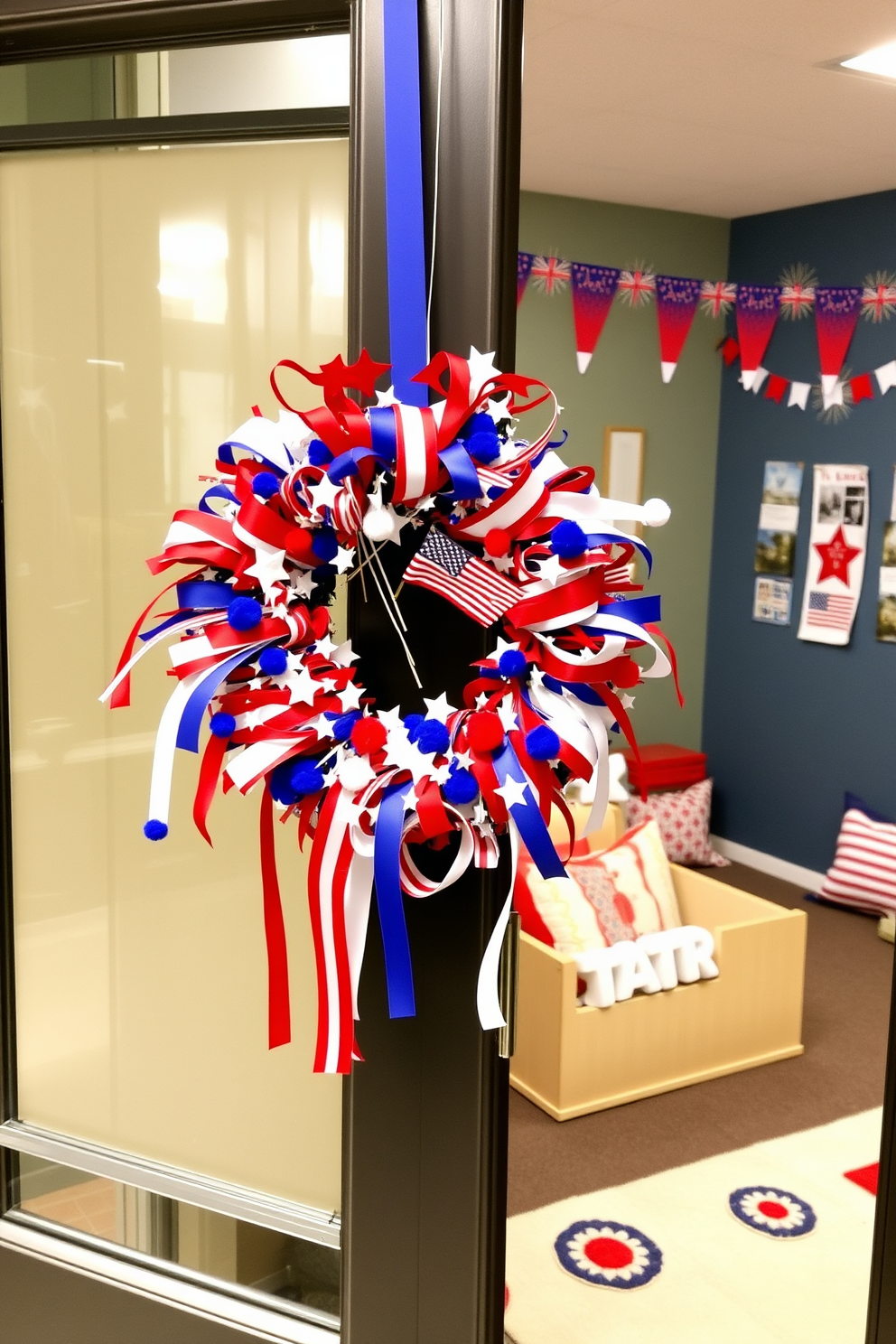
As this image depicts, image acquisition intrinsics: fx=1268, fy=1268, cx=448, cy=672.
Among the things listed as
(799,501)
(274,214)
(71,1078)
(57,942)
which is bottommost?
(71,1078)

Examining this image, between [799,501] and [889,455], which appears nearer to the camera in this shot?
[889,455]

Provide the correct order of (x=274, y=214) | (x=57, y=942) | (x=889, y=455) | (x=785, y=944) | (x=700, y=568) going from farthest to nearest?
(x=700, y=568), (x=889, y=455), (x=785, y=944), (x=57, y=942), (x=274, y=214)

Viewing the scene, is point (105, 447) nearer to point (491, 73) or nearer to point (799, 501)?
point (491, 73)

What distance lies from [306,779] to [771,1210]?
213cm

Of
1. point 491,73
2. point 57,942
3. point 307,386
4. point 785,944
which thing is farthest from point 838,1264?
point 491,73

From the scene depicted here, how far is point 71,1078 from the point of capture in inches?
60.7

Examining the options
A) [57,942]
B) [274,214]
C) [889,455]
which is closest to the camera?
[274,214]

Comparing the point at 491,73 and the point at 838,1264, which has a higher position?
the point at 491,73

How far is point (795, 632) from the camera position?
15.8 ft

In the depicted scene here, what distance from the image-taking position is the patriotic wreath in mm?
1005

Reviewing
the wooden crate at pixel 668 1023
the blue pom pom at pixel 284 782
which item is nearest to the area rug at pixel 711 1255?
the wooden crate at pixel 668 1023

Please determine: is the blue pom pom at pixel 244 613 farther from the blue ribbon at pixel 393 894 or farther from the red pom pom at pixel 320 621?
the blue ribbon at pixel 393 894

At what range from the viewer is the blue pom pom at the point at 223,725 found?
41.7 inches

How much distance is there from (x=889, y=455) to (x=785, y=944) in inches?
75.3
